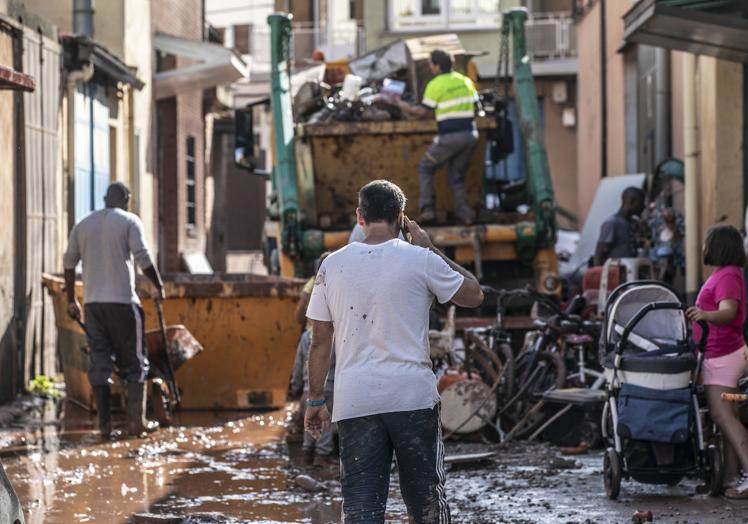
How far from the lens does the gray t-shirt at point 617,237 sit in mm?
13961

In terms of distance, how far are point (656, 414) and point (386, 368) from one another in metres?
2.80

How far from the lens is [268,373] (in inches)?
493

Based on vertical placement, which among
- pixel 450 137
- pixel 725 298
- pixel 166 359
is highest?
pixel 450 137

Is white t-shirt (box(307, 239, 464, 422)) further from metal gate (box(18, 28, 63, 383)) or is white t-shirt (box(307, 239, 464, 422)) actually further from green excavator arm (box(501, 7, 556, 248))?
metal gate (box(18, 28, 63, 383))

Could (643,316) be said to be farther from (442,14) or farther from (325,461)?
(442,14)

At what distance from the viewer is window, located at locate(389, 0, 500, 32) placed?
30797 millimetres

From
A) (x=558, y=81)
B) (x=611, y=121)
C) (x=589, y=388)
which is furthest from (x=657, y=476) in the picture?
(x=558, y=81)

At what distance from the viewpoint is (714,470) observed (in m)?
8.09

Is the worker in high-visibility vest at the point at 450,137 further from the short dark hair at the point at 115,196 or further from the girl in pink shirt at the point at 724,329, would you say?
the girl in pink shirt at the point at 724,329

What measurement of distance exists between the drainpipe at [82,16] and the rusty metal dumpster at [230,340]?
7.52 metres

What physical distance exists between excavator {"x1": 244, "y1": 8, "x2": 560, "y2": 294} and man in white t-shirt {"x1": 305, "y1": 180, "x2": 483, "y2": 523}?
7.38 m

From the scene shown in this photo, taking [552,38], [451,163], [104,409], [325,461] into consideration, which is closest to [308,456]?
[325,461]

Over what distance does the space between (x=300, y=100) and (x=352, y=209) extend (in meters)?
1.44

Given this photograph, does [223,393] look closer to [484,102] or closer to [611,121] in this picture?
[484,102]
